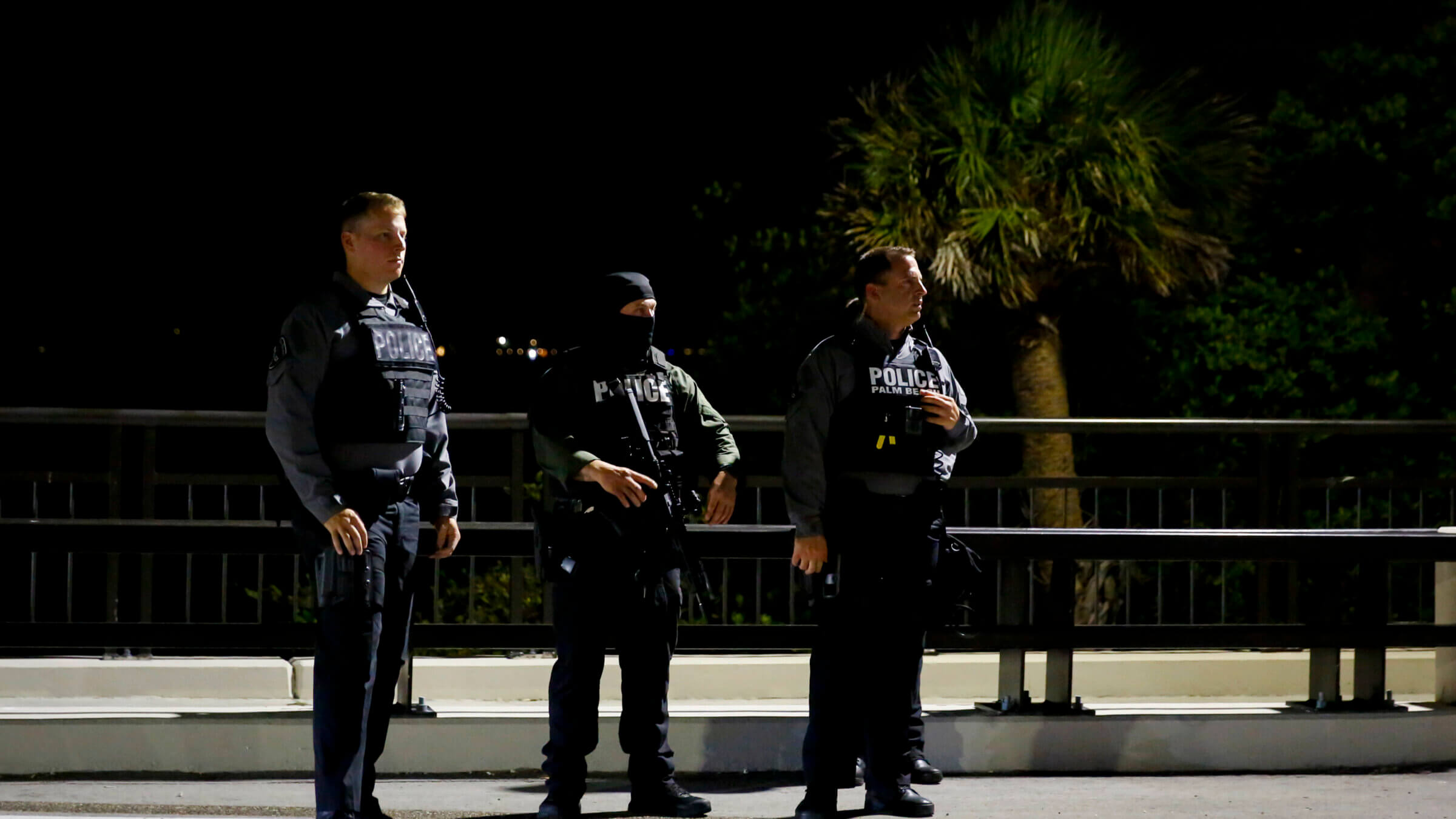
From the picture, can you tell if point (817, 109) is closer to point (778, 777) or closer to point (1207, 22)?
point (1207, 22)

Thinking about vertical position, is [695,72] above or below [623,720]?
above

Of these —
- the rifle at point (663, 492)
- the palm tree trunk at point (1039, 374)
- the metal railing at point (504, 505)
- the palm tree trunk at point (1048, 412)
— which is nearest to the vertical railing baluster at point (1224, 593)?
the metal railing at point (504, 505)

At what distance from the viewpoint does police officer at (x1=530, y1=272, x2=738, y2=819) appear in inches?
217

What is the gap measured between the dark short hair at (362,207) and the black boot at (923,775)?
2.59m

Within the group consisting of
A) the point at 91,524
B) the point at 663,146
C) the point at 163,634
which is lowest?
the point at 163,634

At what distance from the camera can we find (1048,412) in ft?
42.0

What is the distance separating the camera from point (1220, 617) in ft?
29.8

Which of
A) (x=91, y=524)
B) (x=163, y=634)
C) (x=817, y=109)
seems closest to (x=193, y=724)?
(x=163, y=634)

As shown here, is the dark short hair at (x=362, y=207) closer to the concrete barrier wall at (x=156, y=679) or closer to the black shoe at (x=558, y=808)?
the black shoe at (x=558, y=808)

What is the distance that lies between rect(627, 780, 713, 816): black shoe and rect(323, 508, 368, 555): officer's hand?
54.2 inches

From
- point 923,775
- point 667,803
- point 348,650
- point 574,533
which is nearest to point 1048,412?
point 923,775

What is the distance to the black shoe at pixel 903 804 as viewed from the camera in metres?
5.66

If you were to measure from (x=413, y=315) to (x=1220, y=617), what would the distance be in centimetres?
534

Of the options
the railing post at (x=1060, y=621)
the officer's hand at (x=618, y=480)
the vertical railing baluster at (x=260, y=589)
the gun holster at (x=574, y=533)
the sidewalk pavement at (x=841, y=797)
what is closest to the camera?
the officer's hand at (x=618, y=480)
